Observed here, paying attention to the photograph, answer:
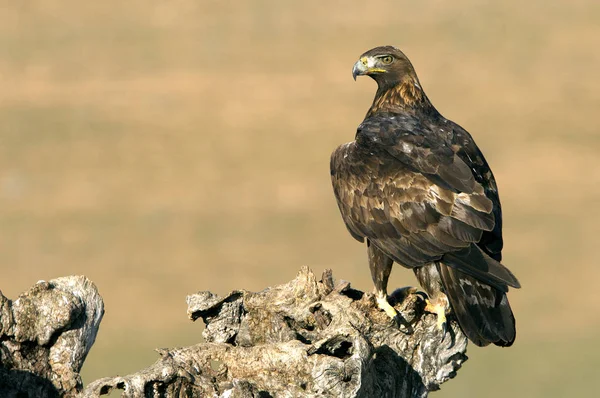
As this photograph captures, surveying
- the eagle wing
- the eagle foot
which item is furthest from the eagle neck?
the eagle foot

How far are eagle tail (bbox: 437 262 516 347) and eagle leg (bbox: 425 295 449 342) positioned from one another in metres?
0.05

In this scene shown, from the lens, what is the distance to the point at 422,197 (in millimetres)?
10500

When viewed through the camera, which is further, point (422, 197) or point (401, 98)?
point (401, 98)

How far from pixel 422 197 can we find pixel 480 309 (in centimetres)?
113

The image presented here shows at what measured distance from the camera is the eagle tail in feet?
31.5

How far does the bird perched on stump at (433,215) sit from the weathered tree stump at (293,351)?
27 cm

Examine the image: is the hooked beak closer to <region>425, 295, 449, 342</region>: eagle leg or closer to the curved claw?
<region>425, 295, 449, 342</region>: eagle leg

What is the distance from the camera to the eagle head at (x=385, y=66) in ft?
40.9

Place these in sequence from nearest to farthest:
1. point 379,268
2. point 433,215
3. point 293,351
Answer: point 293,351 < point 433,215 < point 379,268

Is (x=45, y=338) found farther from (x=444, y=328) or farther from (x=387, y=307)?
(x=444, y=328)

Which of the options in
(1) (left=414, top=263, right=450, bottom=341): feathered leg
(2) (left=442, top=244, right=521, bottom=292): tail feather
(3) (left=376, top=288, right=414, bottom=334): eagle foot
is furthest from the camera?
(2) (left=442, top=244, right=521, bottom=292): tail feather

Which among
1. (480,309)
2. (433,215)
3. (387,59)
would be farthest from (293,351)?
(387,59)

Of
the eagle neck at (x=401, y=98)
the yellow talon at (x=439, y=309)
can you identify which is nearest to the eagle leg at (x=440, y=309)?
the yellow talon at (x=439, y=309)

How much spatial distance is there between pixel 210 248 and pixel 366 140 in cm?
2164
